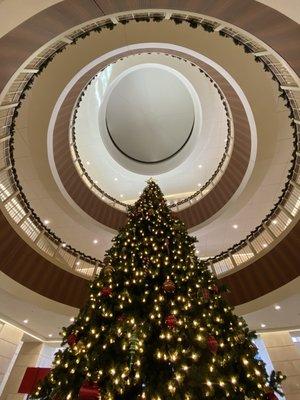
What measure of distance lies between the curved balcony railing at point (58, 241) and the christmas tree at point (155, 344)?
4220mm

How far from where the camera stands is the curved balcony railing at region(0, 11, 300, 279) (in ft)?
14.9

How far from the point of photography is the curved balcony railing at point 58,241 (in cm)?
454

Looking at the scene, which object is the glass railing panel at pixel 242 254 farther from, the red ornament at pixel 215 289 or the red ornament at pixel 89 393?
the red ornament at pixel 89 393

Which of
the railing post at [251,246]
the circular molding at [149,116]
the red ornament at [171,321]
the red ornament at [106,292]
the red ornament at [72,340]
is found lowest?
the red ornament at [72,340]

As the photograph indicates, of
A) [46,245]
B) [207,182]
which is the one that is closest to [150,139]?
[207,182]

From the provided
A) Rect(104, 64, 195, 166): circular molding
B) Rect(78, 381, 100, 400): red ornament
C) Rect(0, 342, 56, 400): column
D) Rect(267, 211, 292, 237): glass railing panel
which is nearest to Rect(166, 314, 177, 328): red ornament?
Rect(78, 381, 100, 400): red ornament

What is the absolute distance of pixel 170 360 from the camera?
2631 mm

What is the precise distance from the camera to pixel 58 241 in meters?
8.29

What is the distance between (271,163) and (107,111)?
34.5 ft

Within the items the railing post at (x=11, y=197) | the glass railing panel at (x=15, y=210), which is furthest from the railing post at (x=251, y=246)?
the railing post at (x=11, y=197)

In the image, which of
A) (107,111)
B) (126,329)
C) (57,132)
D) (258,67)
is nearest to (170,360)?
(126,329)

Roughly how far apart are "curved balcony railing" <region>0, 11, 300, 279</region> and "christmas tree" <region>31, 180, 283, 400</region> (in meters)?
4.22

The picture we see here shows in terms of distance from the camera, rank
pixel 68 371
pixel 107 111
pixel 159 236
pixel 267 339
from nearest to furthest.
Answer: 1. pixel 68 371
2. pixel 159 236
3. pixel 267 339
4. pixel 107 111

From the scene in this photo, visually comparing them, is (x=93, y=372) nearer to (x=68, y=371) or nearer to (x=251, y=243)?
(x=68, y=371)
